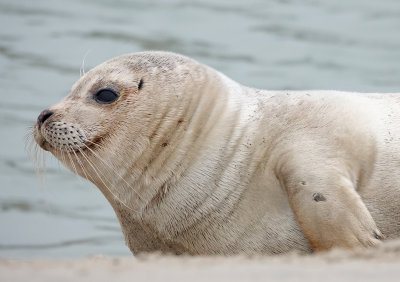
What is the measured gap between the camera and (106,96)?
5.12 m

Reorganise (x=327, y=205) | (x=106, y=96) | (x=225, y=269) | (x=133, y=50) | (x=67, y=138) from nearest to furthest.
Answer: (x=225, y=269) < (x=327, y=205) < (x=67, y=138) < (x=106, y=96) < (x=133, y=50)

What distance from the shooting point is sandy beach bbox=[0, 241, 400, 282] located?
3.06 m

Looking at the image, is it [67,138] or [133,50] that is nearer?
[67,138]

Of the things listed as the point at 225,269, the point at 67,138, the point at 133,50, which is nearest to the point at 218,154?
the point at 67,138

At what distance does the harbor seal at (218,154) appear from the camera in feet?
15.7

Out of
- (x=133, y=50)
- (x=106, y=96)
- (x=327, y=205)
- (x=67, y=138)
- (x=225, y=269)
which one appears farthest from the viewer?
(x=133, y=50)

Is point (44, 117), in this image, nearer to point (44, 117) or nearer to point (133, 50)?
point (44, 117)

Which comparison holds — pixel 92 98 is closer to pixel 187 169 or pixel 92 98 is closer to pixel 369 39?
pixel 187 169

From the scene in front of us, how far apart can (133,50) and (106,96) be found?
6766mm

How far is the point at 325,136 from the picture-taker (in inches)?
191

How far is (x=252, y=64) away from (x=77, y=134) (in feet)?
24.0

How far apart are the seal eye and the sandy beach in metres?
1.49

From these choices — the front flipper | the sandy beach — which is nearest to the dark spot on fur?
the front flipper

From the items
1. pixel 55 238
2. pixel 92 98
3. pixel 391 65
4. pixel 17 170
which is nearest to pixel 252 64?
pixel 391 65
